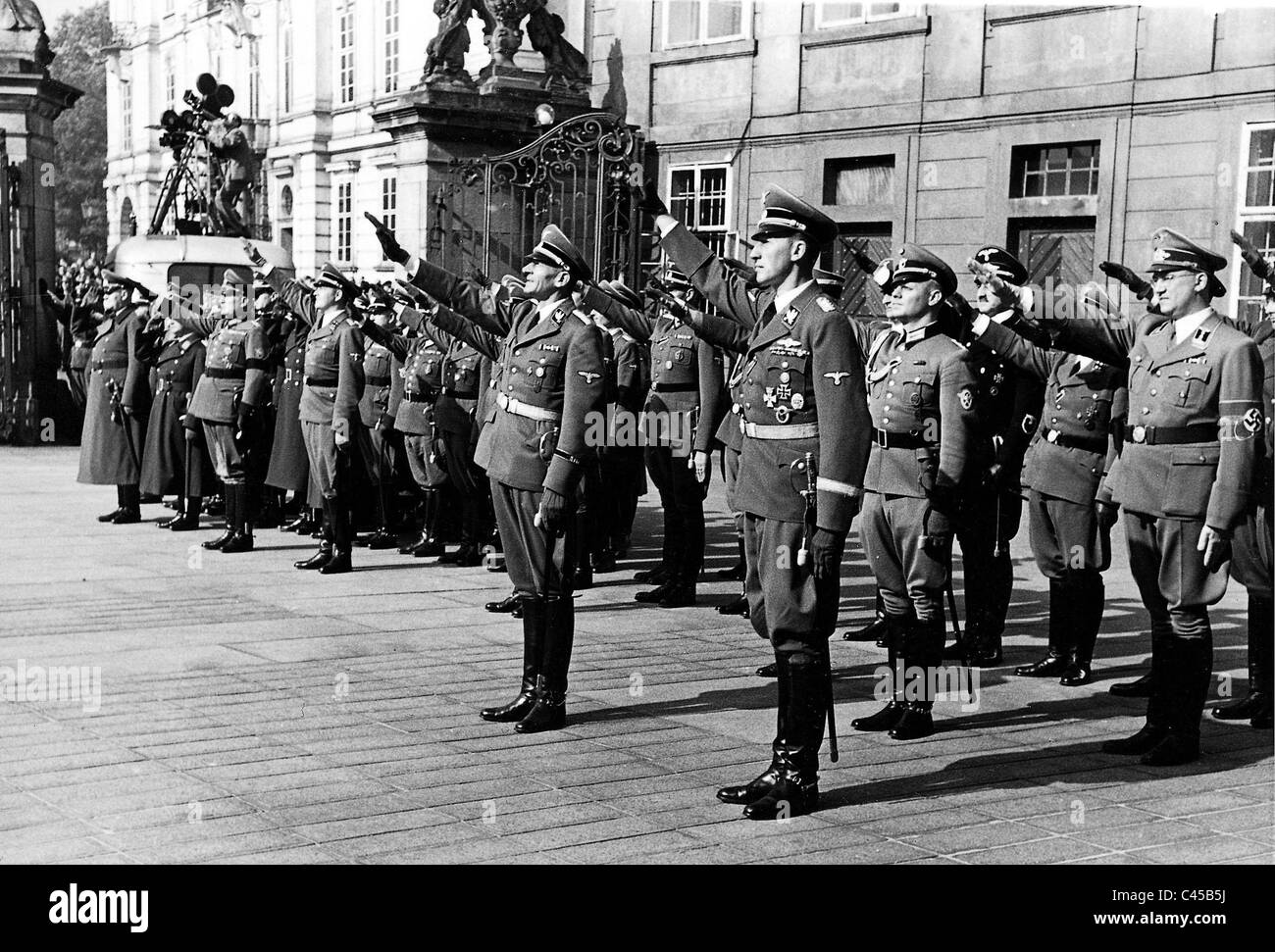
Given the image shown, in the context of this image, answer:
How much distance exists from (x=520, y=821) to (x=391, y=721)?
1635mm

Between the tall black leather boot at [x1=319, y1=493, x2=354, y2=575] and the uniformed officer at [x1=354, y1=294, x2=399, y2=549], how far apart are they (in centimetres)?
117

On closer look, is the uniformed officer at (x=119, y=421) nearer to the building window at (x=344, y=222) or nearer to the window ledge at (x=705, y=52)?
the window ledge at (x=705, y=52)

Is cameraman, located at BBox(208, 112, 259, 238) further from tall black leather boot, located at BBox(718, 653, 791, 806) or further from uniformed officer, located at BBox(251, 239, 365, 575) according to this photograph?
tall black leather boot, located at BBox(718, 653, 791, 806)

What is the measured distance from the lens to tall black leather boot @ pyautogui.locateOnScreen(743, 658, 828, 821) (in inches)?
239

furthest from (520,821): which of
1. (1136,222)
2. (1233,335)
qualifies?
(1136,222)

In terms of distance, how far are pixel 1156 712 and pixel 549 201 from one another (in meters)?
12.2

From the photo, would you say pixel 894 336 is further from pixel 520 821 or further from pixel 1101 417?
pixel 520 821

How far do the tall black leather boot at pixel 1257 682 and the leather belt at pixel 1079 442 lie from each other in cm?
118

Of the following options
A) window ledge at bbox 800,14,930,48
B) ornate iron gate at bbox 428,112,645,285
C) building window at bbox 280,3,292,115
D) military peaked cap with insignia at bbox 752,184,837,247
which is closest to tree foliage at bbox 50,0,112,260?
building window at bbox 280,3,292,115

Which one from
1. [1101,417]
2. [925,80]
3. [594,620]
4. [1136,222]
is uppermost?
[925,80]

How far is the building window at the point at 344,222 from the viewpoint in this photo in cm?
3070

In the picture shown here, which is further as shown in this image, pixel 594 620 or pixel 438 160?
pixel 438 160

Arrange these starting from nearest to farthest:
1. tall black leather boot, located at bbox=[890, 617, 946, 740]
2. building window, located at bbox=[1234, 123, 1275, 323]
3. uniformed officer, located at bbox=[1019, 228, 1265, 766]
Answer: uniformed officer, located at bbox=[1019, 228, 1265, 766], tall black leather boot, located at bbox=[890, 617, 946, 740], building window, located at bbox=[1234, 123, 1275, 323]

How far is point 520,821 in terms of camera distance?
19.2 ft
